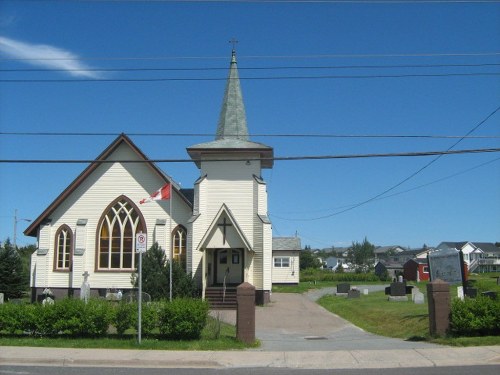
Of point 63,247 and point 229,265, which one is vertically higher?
point 63,247

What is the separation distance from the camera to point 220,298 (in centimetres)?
3009

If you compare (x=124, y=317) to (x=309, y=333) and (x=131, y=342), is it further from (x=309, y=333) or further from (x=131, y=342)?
(x=309, y=333)

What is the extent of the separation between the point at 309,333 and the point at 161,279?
1066cm

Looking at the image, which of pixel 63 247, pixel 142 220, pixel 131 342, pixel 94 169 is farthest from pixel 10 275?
pixel 131 342

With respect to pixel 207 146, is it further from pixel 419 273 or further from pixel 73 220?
pixel 419 273

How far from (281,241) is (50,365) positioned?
4787cm

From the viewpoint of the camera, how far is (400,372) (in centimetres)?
1226

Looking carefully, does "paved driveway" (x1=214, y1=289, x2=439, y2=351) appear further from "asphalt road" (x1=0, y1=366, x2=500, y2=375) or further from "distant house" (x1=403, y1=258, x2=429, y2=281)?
"distant house" (x1=403, y1=258, x2=429, y2=281)

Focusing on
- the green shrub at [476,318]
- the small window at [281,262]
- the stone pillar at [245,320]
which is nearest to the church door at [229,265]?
the stone pillar at [245,320]

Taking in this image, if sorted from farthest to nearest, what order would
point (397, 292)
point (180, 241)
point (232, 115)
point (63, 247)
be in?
point (232, 115) < point (63, 247) < point (180, 241) < point (397, 292)

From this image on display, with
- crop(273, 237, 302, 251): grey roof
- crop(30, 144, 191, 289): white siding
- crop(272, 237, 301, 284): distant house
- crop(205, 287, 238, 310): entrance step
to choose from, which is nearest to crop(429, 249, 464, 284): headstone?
crop(205, 287, 238, 310): entrance step

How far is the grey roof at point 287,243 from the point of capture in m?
58.9

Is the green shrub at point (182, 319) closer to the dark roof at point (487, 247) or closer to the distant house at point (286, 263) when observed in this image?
the distant house at point (286, 263)

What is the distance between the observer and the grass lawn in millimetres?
15336
